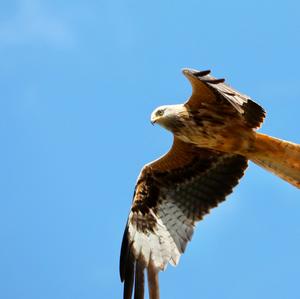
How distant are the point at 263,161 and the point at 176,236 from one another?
5.26 ft

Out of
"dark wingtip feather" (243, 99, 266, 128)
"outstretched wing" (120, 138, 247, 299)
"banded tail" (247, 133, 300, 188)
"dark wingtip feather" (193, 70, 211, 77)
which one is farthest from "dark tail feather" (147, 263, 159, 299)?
"dark wingtip feather" (193, 70, 211, 77)

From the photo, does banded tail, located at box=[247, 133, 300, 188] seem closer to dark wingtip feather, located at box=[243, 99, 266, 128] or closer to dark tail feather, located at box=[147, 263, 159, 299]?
dark wingtip feather, located at box=[243, 99, 266, 128]

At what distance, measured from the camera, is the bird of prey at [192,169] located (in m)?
9.97

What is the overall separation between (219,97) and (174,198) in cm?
186

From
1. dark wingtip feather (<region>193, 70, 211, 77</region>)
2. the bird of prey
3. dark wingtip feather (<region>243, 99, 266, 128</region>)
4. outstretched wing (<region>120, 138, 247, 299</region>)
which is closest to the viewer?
dark wingtip feather (<region>193, 70, 211, 77</region>)

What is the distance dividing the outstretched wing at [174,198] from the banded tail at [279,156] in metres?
0.47

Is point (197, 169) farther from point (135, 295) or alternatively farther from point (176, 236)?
point (135, 295)

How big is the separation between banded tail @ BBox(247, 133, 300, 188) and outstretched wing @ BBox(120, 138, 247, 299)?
0.47 m

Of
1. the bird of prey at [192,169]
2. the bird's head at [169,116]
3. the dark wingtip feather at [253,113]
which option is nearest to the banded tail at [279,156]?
the bird of prey at [192,169]

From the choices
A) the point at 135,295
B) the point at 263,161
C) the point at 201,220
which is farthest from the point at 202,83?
the point at 135,295

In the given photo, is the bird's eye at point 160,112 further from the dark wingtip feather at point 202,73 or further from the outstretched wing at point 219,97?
the dark wingtip feather at point 202,73

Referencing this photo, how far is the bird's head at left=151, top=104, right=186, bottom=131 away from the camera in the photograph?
998cm

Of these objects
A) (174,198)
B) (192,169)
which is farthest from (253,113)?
(174,198)

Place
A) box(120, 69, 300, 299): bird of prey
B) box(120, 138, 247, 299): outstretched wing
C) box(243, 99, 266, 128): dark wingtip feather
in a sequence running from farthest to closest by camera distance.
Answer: box(120, 138, 247, 299): outstretched wing, box(120, 69, 300, 299): bird of prey, box(243, 99, 266, 128): dark wingtip feather
